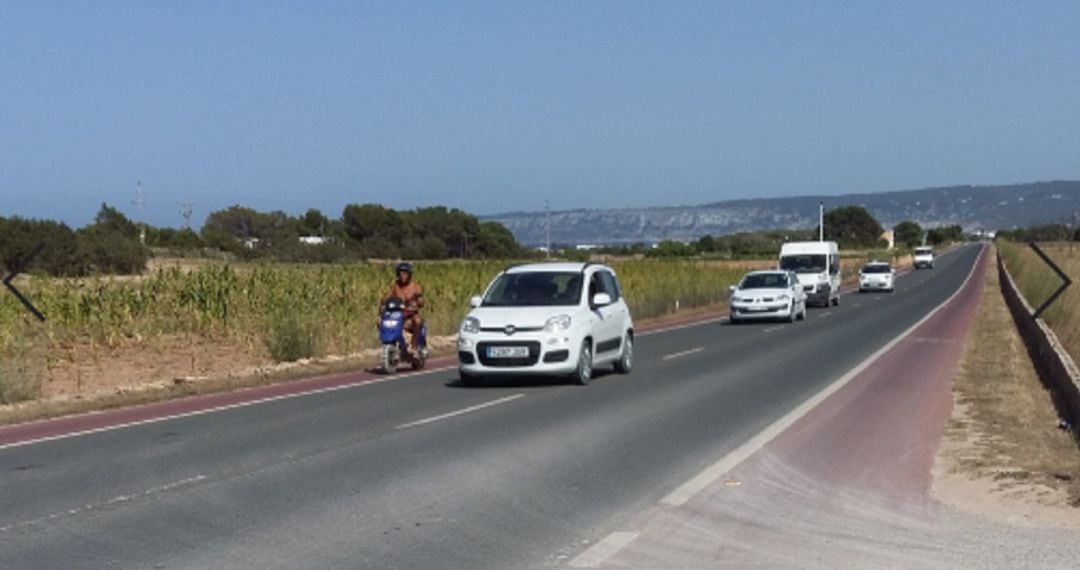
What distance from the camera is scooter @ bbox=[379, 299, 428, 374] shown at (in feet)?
70.6

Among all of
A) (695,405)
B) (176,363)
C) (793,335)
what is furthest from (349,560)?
(793,335)

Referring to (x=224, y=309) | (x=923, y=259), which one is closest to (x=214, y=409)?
(x=224, y=309)

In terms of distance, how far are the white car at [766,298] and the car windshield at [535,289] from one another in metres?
18.8

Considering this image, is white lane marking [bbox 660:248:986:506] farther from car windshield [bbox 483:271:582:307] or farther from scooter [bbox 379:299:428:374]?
scooter [bbox 379:299:428:374]

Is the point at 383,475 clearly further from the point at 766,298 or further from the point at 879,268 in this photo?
the point at 879,268

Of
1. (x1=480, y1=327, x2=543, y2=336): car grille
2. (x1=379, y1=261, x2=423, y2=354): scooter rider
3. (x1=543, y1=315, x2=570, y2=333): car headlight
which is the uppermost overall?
(x1=379, y1=261, x2=423, y2=354): scooter rider

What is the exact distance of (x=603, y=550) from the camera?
28.0 feet

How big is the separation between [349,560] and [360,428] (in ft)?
22.0

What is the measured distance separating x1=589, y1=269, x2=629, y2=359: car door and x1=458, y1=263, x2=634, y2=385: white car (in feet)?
0.05

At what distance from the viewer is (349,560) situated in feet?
27.0

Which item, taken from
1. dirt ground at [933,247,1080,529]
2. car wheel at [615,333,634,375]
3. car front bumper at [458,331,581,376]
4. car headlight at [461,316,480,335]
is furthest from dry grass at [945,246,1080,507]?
car headlight at [461,316,480,335]

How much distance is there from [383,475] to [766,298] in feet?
93.4

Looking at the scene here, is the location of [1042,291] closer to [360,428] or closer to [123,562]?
[360,428]

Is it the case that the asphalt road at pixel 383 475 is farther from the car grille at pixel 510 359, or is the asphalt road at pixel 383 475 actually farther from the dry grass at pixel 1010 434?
the dry grass at pixel 1010 434
